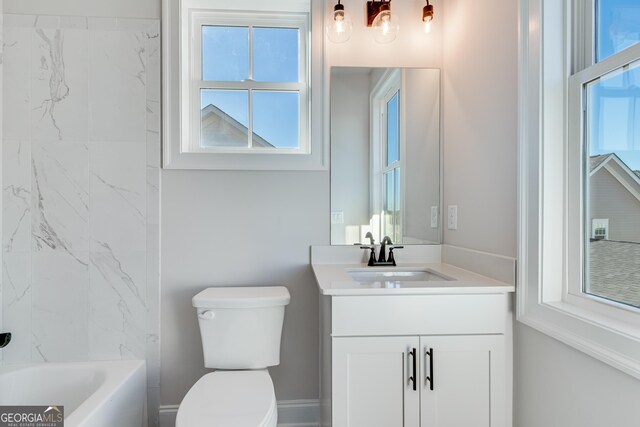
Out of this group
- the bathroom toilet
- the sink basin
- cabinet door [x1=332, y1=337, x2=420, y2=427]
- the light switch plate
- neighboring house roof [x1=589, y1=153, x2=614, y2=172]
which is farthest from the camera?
the light switch plate

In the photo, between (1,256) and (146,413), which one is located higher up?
(1,256)

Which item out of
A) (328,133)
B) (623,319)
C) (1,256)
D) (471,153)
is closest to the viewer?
(623,319)

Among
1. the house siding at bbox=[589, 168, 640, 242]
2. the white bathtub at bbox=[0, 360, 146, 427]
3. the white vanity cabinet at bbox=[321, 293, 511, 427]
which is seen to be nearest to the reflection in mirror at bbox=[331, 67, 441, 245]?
the white vanity cabinet at bbox=[321, 293, 511, 427]

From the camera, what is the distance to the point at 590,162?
1.13 metres

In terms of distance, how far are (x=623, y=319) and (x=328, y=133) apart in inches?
56.2

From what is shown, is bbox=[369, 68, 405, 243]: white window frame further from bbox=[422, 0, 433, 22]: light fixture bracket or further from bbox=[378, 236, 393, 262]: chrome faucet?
bbox=[422, 0, 433, 22]: light fixture bracket

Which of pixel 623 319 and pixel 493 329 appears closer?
pixel 623 319

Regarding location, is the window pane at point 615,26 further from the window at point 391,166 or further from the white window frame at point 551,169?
the window at point 391,166

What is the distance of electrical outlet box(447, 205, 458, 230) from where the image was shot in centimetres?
184

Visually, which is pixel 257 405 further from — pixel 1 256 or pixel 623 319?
pixel 1 256

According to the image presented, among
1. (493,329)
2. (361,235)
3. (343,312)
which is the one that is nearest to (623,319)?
(493,329)

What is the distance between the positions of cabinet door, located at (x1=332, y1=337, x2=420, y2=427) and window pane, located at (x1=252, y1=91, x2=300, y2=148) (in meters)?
1.18

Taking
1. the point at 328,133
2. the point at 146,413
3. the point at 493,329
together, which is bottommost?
the point at 146,413

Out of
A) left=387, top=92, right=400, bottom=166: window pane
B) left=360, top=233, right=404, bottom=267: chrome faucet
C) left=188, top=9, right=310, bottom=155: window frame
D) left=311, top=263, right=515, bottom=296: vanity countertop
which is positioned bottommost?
left=311, top=263, right=515, bottom=296: vanity countertop
